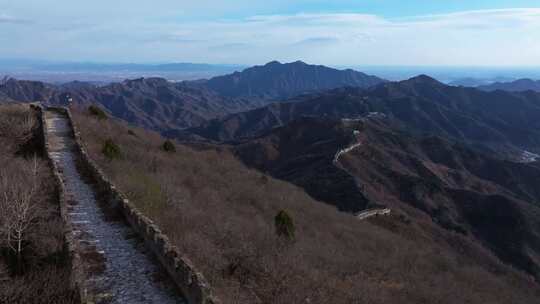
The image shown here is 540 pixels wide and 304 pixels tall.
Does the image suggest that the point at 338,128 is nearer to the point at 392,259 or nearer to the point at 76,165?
the point at 392,259

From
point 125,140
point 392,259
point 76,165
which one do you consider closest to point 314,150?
point 125,140

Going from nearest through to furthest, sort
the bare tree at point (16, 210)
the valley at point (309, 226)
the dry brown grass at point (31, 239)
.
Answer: the dry brown grass at point (31, 239) → the bare tree at point (16, 210) → the valley at point (309, 226)

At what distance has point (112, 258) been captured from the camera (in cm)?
1332

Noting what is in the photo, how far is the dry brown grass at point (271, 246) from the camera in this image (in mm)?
16312

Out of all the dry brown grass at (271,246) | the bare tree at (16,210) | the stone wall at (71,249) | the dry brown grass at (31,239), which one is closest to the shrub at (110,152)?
the dry brown grass at (271,246)

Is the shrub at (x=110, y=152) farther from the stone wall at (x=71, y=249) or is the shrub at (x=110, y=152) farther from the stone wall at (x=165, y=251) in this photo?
the stone wall at (x=165, y=251)

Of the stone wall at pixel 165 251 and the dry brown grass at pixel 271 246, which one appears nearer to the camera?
the stone wall at pixel 165 251

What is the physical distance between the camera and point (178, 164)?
37.2 m

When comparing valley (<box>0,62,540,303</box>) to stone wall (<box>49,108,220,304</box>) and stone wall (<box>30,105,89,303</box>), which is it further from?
stone wall (<box>30,105,89,303</box>)

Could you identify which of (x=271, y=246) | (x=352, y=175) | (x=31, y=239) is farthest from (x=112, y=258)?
(x=352, y=175)

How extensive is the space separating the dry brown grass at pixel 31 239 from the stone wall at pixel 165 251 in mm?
1858

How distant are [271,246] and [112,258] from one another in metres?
9.16

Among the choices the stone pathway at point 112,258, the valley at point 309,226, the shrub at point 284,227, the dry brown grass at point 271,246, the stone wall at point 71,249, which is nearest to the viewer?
the stone wall at point 71,249

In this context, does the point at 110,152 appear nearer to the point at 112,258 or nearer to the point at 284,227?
the point at 284,227
